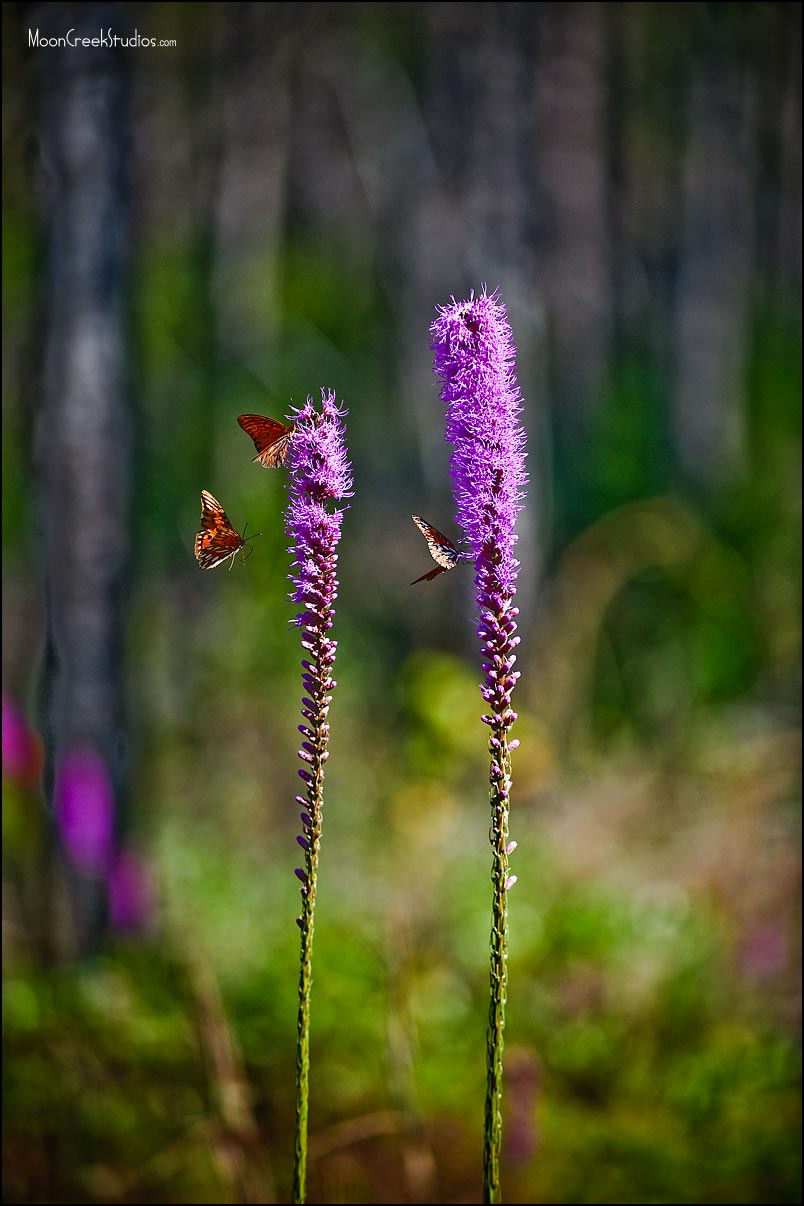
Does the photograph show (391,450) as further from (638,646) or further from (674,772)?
(674,772)

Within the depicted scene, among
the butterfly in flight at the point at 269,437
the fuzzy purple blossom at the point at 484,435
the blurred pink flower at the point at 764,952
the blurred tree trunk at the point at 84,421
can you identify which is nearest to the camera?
the fuzzy purple blossom at the point at 484,435

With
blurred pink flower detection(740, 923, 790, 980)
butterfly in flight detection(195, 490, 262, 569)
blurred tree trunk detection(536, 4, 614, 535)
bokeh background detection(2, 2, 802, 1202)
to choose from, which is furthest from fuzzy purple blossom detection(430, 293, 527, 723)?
blurred pink flower detection(740, 923, 790, 980)

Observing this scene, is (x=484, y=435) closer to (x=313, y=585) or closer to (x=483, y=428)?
(x=483, y=428)

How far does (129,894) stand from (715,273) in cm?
172

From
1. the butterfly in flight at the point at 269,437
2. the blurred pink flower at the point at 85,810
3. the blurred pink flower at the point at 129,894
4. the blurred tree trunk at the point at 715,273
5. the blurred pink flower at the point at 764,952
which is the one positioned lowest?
the blurred pink flower at the point at 764,952

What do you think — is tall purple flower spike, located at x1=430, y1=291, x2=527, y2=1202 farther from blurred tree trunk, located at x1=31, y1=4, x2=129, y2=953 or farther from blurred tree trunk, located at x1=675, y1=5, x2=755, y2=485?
blurred tree trunk, located at x1=675, y1=5, x2=755, y2=485

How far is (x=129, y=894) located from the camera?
190 centimetres

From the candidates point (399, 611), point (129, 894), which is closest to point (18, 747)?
point (129, 894)

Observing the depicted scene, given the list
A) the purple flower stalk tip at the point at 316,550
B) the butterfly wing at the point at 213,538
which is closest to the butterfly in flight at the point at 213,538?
the butterfly wing at the point at 213,538

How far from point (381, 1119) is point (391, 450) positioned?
4.30 feet

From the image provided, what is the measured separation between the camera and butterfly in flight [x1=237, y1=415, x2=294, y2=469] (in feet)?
2.84

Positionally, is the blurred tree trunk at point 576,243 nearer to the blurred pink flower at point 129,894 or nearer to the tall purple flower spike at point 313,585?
the blurred pink flower at point 129,894

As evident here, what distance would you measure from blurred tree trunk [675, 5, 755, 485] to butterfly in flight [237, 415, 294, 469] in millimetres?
1391

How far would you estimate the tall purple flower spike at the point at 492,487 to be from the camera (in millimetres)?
753
